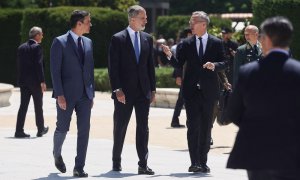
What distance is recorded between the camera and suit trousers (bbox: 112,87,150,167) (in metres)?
10.6

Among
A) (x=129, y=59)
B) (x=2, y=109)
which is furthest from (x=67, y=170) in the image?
(x=2, y=109)

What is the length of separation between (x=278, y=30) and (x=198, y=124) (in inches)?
194

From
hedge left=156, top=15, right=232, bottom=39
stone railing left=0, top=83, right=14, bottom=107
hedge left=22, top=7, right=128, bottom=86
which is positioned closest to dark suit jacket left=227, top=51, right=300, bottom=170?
stone railing left=0, top=83, right=14, bottom=107

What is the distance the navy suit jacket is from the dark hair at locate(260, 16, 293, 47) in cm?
461

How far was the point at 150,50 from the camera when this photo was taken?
1076 cm

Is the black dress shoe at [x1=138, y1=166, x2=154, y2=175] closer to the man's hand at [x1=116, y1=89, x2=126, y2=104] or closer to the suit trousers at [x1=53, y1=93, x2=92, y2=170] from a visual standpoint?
the suit trousers at [x1=53, y1=93, x2=92, y2=170]

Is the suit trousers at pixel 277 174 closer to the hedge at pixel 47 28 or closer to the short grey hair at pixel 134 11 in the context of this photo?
the short grey hair at pixel 134 11

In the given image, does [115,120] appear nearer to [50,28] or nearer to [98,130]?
[98,130]

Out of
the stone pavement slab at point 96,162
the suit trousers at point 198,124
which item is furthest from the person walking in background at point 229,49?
the suit trousers at point 198,124

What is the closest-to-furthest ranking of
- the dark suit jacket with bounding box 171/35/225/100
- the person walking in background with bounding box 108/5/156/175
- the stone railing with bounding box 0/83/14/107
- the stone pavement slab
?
the stone pavement slab < the person walking in background with bounding box 108/5/156/175 < the dark suit jacket with bounding box 171/35/225/100 < the stone railing with bounding box 0/83/14/107

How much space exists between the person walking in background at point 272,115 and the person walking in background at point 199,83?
15.3ft

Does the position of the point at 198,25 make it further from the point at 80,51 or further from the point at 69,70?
the point at 69,70

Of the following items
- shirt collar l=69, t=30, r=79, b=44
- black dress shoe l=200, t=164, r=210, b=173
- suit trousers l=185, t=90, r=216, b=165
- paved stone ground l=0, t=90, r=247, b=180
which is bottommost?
paved stone ground l=0, t=90, r=247, b=180

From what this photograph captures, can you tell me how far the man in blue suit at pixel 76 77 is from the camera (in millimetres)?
10227
